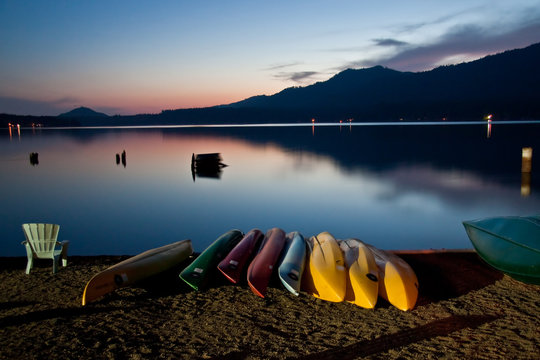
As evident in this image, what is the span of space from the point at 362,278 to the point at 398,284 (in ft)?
1.87

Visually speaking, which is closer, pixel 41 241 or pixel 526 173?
pixel 41 241

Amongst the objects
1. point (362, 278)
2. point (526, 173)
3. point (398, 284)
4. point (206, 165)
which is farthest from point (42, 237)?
point (526, 173)

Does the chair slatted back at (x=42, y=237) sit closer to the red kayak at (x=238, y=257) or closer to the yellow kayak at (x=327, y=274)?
the red kayak at (x=238, y=257)

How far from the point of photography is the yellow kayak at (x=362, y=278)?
6.03 meters

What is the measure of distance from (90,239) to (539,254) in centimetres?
1174

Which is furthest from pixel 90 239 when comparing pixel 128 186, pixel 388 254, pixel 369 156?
pixel 369 156

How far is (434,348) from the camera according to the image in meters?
4.76

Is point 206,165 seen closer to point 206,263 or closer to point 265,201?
point 265,201

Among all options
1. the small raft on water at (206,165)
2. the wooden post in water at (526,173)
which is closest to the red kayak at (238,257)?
the wooden post in water at (526,173)

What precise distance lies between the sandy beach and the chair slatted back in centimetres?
48

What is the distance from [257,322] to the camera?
18.1 ft

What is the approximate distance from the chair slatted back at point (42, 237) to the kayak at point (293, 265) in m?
4.33

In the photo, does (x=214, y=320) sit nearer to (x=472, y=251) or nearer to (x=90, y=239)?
(x=472, y=251)

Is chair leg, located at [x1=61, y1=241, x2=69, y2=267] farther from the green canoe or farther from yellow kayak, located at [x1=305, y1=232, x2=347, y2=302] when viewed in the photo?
the green canoe
